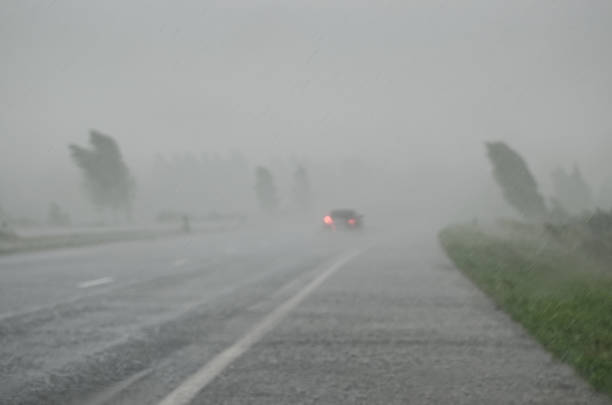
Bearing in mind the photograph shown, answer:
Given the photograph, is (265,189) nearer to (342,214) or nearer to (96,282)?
(342,214)

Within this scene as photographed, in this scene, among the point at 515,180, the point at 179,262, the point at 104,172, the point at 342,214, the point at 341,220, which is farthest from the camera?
the point at 104,172

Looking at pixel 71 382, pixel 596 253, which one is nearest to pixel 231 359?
pixel 71 382

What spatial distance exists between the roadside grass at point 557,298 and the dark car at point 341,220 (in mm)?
16810

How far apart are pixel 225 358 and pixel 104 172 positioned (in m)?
57.7

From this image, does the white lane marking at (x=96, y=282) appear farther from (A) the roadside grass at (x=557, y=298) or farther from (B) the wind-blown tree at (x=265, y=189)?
(B) the wind-blown tree at (x=265, y=189)

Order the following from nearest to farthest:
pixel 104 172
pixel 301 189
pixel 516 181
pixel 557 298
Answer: pixel 557 298 → pixel 516 181 → pixel 104 172 → pixel 301 189

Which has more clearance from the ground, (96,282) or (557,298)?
(96,282)

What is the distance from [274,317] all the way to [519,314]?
2823 mm

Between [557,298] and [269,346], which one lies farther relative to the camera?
[557,298]

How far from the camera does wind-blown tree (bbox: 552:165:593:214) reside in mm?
71125

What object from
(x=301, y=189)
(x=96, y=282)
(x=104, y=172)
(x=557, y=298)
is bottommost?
(x=557, y=298)

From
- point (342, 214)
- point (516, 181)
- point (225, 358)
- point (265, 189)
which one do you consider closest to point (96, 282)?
point (225, 358)

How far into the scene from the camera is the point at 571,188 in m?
73.1

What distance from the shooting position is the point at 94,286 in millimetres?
8070
